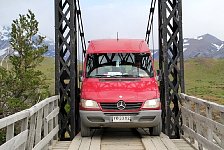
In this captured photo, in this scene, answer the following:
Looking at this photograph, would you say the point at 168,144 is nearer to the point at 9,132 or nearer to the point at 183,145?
the point at 183,145

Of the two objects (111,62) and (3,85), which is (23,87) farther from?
(111,62)

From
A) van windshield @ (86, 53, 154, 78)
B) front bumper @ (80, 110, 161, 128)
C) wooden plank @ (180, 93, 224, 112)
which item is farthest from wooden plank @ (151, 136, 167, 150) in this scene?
van windshield @ (86, 53, 154, 78)

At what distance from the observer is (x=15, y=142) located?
5215 mm

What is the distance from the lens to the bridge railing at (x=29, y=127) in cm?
496

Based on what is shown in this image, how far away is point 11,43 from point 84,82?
1087 cm

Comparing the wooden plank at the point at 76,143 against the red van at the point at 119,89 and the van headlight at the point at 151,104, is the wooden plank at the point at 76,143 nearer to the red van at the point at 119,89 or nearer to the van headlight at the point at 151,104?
the red van at the point at 119,89

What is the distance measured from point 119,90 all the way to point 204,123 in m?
2.50

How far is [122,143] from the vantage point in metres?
9.02

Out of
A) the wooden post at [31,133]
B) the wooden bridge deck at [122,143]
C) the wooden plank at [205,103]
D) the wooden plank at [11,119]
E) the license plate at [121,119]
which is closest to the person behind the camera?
the wooden plank at [11,119]

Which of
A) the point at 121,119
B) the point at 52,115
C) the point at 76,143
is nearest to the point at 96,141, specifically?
the point at 76,143

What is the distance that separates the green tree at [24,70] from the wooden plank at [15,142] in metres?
11.8

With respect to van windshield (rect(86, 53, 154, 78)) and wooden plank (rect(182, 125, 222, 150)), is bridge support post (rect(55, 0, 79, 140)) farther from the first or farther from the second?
wooden plank (rect(182, 125, 222, 150))

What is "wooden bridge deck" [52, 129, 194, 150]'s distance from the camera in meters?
8.47

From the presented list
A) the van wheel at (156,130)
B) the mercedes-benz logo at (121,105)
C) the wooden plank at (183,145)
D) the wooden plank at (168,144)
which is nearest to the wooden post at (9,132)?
the wooden plank at (168,144)
